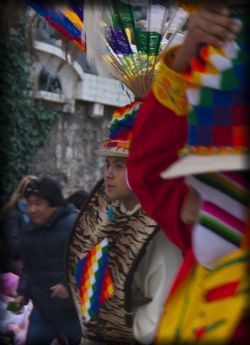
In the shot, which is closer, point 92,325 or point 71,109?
point 92,325

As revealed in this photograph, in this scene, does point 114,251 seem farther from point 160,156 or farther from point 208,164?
point 208,164

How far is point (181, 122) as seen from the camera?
1.40 meters

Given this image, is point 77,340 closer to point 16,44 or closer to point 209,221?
point 209,221

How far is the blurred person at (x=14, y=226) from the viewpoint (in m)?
3.31

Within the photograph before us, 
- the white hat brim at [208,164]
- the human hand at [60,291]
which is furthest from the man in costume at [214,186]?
the human hand at [60,291]

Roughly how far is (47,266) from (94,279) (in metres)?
1.07

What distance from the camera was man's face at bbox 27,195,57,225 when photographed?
3.29 metres

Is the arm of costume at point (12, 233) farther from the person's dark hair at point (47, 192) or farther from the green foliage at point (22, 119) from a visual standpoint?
the green foliage at point (22, 119)

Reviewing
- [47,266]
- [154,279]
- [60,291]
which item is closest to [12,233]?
[47,266]

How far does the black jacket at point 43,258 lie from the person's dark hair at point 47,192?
0.09 metres

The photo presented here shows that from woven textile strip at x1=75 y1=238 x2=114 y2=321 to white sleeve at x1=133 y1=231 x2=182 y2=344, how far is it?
0.13m

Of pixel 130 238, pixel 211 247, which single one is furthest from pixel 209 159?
pixel 130 238

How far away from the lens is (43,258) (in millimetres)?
3199

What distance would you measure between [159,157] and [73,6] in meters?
0.56
